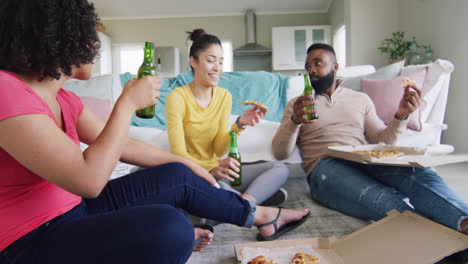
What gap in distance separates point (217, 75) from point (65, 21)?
3.08 ft

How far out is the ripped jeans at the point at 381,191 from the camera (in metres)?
1.14

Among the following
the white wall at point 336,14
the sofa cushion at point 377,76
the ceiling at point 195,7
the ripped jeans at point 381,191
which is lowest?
the ripped jeans at point 381,191

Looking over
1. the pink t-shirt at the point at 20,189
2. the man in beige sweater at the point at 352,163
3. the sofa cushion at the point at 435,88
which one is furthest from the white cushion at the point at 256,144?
the pink t-shirt at the point at 20,189

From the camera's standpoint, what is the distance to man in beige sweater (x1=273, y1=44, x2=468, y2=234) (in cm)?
121

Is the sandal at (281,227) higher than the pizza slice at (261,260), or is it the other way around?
the pizza slice at (261,260)

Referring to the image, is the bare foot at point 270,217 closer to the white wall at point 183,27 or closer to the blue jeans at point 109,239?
the blue jeans at point 109,239

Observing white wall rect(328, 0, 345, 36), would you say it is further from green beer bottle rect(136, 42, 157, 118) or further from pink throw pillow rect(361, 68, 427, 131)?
green beer bottle rect(136, 42, 157, 118)

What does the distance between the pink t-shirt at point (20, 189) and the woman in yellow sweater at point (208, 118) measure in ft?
2.58

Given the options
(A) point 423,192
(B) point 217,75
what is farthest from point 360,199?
(B) point 217,75

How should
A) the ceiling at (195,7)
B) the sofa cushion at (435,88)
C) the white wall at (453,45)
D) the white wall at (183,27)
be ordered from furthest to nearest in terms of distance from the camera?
the white wall at (183,27), the ceiling at (195,7), the white wall at (453,45), the sofa cushion at (435,88)

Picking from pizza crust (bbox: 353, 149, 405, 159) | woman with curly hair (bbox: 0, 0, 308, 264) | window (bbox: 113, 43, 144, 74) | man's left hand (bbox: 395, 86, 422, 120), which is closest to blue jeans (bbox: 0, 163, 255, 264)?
woman with curly hair (bbox: 0, 0, 308, 264)

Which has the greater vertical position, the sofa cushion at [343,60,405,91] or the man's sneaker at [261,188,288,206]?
the sofa cushion at [343,60,405,91]

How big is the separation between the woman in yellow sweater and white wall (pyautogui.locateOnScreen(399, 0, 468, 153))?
2.71 metres

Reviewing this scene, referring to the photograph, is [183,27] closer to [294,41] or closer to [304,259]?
[294,41]
